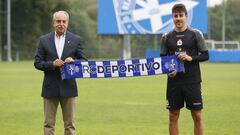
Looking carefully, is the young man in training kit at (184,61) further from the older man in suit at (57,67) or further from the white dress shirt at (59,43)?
the white dress shirt at (59,43)

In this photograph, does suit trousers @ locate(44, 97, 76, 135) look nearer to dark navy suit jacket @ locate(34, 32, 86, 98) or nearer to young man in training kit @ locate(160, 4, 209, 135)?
dark navy suit jacket @ locate(34, 32, 86, 98)

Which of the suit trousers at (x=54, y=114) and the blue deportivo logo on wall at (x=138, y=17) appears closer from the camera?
the suit trousers at (x=54, y=114)

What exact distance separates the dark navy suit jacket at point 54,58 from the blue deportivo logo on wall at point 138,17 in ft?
141

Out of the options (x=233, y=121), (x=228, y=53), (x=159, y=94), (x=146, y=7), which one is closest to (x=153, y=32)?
(x=146, y=7)

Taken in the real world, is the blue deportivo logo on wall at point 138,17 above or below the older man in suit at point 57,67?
above

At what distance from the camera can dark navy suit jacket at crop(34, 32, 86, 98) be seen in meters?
7.99

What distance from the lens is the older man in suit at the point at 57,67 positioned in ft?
26.1

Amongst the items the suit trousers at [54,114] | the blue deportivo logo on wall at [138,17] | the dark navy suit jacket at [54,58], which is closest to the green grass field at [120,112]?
the suit trousers at [54,114]

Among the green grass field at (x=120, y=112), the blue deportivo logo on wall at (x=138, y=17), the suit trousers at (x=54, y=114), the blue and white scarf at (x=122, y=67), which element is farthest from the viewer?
the blue deportivo logo on wall at (x=138, y=17)

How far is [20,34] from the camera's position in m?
64.1

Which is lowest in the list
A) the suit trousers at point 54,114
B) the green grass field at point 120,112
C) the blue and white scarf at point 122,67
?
the green grass field at point 120,112

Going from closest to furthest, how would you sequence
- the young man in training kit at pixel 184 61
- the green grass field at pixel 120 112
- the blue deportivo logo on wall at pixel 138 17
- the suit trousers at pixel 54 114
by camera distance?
the young man in training kit at pixel 184 61 < the suit trousers at pixel 54 114 < the green grass field at pixel 120 112 < the blue deportivo logo on wall at pixel 138 17

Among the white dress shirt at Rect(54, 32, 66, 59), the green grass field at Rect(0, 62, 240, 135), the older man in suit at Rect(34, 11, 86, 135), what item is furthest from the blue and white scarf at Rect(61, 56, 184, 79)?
the green grass field at Rect(0, 62, 240, 135)

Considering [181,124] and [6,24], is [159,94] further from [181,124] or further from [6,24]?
[6,24]
